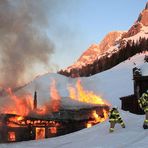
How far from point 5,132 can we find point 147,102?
20551 millimetres

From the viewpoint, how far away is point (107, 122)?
29.1 m

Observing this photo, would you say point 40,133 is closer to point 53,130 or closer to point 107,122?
point 53,130

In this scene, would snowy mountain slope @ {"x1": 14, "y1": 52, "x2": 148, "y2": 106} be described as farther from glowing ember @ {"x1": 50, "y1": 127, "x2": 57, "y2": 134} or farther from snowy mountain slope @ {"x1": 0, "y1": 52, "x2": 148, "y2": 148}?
glowing ember @ {"x1": 50, "y1": 127, "x2": 57, "y2": 134}

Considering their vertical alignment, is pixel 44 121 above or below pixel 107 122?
above

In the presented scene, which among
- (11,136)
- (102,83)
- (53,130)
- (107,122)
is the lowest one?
(11,136)

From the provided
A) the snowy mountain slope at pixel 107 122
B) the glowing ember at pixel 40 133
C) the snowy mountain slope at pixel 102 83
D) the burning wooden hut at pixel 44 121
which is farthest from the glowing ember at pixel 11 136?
the snowy mountain slope at pixel 102 83

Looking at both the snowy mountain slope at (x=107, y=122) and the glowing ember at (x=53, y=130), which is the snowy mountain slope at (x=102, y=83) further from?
the glowing ember at (x=53, y=130)

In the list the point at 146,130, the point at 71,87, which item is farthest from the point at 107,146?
the point at 71,87

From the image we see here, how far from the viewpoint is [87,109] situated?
5241 centimetres

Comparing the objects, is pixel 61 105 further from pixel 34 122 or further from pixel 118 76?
pixel 118 76

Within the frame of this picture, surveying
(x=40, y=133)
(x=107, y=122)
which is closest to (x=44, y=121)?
(x=40, y=133)

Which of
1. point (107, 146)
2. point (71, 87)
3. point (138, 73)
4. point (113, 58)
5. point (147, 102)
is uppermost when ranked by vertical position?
point (113, 58)

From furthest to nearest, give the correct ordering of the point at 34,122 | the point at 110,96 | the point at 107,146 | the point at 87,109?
the point at 110,96 → the point at 87,109 → the point at 34,122 → the point at 107,146

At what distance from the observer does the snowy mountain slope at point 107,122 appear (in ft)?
64.0
